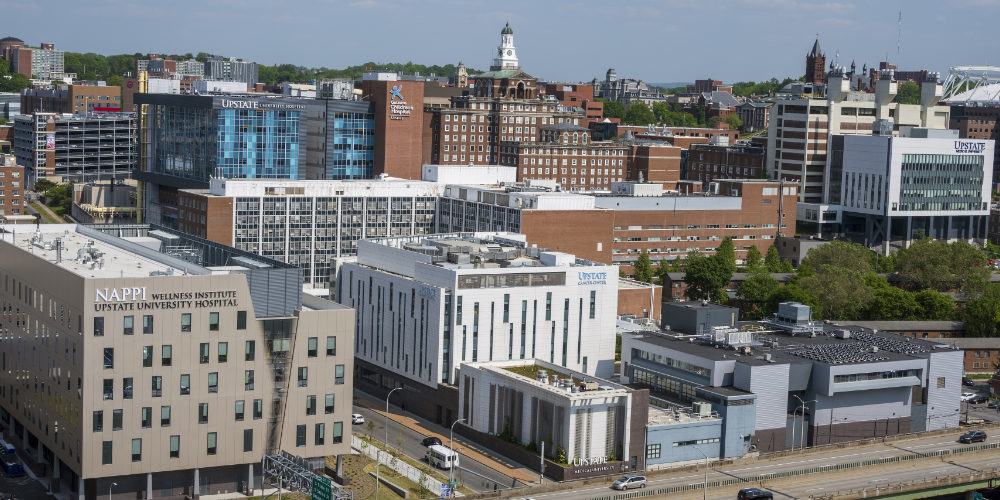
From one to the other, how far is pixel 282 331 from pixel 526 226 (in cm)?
6072

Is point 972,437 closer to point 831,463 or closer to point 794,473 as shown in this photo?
point 831,463

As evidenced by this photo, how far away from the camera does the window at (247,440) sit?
8106 centimetres

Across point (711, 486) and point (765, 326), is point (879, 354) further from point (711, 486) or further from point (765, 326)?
point (711, 486)

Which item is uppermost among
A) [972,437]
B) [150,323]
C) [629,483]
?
[150,323]

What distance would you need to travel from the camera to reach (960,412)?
108938 millimetres

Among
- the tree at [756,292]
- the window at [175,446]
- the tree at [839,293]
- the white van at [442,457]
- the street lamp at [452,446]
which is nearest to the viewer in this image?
the window at [175,446]

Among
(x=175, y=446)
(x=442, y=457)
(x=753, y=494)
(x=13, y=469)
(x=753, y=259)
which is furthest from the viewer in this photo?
(x=753, y=259)

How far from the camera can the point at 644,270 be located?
156 m

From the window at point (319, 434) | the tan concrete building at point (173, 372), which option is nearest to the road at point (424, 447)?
the tan concrete building at point (173, 372)

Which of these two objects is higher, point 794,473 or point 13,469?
point 794,473

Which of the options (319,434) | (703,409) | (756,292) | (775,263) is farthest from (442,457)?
(775,263)

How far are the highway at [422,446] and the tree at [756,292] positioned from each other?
47.9 meters

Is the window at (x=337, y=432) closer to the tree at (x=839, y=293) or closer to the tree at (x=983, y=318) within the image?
the tree at (x=839, y=293)

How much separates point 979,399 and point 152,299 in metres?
67.3
